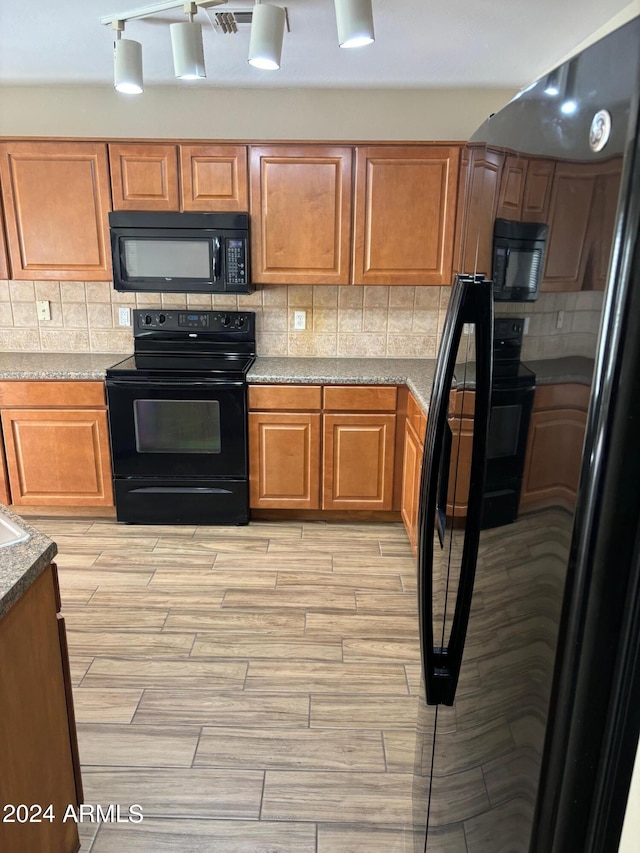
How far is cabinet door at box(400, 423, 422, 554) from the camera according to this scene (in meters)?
2.94

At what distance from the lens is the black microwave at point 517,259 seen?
2.13 feet

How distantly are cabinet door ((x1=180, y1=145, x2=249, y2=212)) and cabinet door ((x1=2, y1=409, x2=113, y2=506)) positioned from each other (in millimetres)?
1282

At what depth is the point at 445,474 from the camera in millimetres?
1075

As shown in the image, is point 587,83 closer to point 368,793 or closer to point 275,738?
point 368,793

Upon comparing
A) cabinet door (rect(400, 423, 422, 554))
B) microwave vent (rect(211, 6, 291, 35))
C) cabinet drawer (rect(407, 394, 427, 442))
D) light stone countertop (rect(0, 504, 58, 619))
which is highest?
microwave vent (rect(211, 6, 291, 35))

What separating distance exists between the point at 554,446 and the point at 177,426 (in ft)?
9.45

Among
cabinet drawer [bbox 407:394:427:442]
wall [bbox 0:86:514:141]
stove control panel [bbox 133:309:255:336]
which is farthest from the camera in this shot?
stove control panel [bbox 133:309:255:336]

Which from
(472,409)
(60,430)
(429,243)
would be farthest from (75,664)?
(429,243)

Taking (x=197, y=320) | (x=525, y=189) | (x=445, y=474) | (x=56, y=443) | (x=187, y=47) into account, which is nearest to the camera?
(x=525, y=189)

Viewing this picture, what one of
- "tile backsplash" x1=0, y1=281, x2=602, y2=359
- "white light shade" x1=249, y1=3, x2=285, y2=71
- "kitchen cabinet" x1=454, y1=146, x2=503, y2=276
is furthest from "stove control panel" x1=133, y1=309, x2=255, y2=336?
"kitchen cabinet" x1=454, y1=146, x2=503, y2=276

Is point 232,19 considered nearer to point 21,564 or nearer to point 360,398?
point 360,398

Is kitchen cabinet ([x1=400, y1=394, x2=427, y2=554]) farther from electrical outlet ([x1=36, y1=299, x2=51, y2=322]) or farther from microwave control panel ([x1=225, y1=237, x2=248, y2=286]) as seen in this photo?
electrical outlet ([x1=36, y1=299, x2=51, y2=322])

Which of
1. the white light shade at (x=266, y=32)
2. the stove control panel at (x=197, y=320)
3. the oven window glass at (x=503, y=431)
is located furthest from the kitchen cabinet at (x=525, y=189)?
the stove control panel at (x=197, y=320)

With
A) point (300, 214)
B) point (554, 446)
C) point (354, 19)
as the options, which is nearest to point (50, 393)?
point (300, 214)
